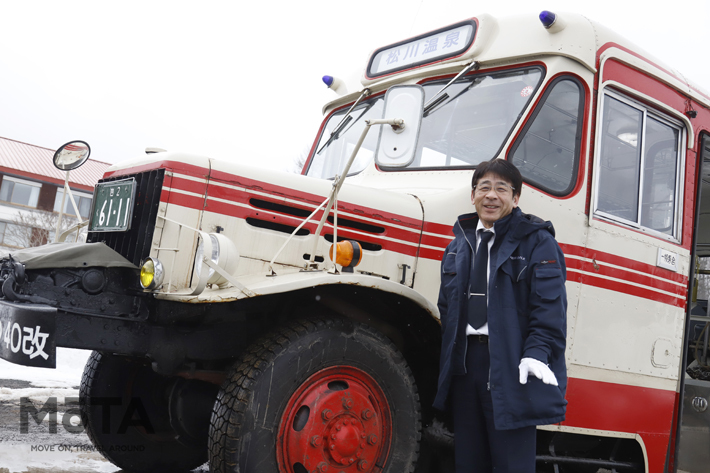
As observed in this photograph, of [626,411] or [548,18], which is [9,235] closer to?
[548,18]

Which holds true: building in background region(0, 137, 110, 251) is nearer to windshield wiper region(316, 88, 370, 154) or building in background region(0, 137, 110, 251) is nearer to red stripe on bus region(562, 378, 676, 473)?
windshield wiper region(316, 88, 370, 154)

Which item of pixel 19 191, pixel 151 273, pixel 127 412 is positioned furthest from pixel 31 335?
pixel 19 191

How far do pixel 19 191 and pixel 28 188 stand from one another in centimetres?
43

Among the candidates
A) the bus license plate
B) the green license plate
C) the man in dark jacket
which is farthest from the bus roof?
the bus license plate

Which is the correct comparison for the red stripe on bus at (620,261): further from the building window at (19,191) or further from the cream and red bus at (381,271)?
the building window at (19,191)

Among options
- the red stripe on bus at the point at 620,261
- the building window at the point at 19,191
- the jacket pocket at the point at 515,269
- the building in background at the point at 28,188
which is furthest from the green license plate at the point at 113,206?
the building window at the point at 19,191

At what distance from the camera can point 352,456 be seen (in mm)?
2871

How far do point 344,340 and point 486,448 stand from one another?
0.84 m

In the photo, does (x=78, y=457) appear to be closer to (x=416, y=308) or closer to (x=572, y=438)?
(x=416, y=308)

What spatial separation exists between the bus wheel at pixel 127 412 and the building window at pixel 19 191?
30594mm

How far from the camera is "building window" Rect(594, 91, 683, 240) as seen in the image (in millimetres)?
4031

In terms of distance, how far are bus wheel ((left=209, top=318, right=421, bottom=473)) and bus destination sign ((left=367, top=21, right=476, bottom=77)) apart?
2.12 meters

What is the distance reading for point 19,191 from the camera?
30500mm

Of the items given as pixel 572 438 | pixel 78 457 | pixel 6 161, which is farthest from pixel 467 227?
pixel 6 161
